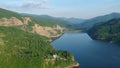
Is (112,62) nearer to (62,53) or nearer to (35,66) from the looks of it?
(62,53)

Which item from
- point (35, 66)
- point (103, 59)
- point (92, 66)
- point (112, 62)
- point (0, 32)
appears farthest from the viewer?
point (0, 32)

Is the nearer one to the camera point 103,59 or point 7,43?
point 103,59

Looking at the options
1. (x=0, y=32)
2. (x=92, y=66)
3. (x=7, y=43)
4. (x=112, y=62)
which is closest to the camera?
(x=92, y=66)

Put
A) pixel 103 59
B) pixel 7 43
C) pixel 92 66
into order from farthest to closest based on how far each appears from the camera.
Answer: pixel 7 43, pixel 103 59, pixel 92 66

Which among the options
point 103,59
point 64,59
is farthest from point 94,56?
point 64,59

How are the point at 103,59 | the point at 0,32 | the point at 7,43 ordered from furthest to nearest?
the point at 0,32 → the point at 7,43 → the point at 103,59

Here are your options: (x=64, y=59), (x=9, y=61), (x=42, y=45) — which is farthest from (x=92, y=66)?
(x=42, y=45)

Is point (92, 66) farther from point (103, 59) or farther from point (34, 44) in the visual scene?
point (34, 44)

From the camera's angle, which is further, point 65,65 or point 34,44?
point 34,44
